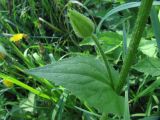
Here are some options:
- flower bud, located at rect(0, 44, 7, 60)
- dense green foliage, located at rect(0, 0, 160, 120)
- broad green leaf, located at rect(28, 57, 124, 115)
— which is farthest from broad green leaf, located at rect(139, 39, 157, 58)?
flower bud, located at rect(0, 44, 7, 60)

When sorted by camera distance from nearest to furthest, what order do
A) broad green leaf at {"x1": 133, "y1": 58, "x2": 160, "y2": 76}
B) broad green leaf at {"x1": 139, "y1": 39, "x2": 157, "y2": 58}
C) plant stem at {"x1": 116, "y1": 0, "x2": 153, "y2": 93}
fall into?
plant stem at {"x1": 116, "y1": 0, "x2": 153, "y2": 93} → broad green leaf at {"x1": 133, "y1": 58, "x2": 160, "y2": 76} → broad green leaf at {"x1": 139, "y1": 39, "x2": 157, "y2": 58}

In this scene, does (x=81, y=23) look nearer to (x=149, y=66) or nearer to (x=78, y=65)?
(x=78, y=65)

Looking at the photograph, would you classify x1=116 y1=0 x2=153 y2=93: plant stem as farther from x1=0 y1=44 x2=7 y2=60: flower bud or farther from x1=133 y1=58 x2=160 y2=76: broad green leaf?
x1=0 y1=44 x2=7 y2=60: flower bud

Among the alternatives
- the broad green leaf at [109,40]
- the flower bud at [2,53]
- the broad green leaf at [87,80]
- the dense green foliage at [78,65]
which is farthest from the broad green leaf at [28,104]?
the broad green leaf at [87,80]

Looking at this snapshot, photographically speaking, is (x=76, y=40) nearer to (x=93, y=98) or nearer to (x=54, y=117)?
(x=54, y=117)

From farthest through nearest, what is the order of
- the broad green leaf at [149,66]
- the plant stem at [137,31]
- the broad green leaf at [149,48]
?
the broad green leaf at [149,48]
the broad green leaf at [149,66]
the plant stem at [137,31]

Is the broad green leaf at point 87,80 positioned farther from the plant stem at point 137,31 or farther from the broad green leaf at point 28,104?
the broad green leaf at point 28,104

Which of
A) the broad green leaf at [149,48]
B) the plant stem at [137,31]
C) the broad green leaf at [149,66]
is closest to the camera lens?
the plant stem at [137,31]

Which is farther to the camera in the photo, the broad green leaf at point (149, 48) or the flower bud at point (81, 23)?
the broad green leaf at point (149, 48)

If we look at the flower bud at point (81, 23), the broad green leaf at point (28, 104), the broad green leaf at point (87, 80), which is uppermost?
the flower bud at point (81, 23)
